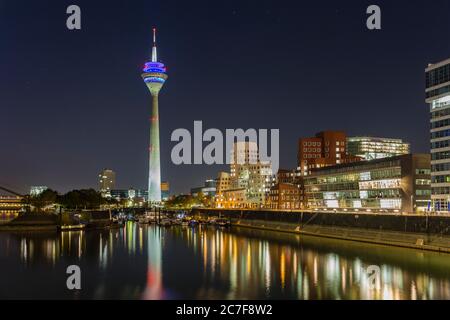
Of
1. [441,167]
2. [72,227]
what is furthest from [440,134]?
[72,227]

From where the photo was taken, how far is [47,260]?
62.5 m

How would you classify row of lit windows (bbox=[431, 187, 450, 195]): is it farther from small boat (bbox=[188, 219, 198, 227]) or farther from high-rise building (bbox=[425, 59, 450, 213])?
small boat (bbox=[188, 219, 198, 227])

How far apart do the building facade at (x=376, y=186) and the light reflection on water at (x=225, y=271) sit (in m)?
25.8

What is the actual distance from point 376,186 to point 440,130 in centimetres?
2651

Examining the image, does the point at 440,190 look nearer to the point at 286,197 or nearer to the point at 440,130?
the point at 440,130

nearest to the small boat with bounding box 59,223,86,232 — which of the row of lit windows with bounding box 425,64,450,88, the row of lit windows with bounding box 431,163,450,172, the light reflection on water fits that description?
the light reflection on water

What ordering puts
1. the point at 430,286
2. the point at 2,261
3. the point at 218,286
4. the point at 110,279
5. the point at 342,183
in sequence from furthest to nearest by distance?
1. the point at 342,183
2. the point at 2,261
3. the point at 110,279
4. the point at 218,286
5. the point at 430,286

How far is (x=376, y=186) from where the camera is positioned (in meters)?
108

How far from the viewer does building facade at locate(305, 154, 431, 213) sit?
9725cm

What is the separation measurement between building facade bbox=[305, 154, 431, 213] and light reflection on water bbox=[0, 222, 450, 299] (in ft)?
84.6

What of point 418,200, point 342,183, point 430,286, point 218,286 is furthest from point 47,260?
point 342,183

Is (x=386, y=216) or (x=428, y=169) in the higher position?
(x=428, y=169)
